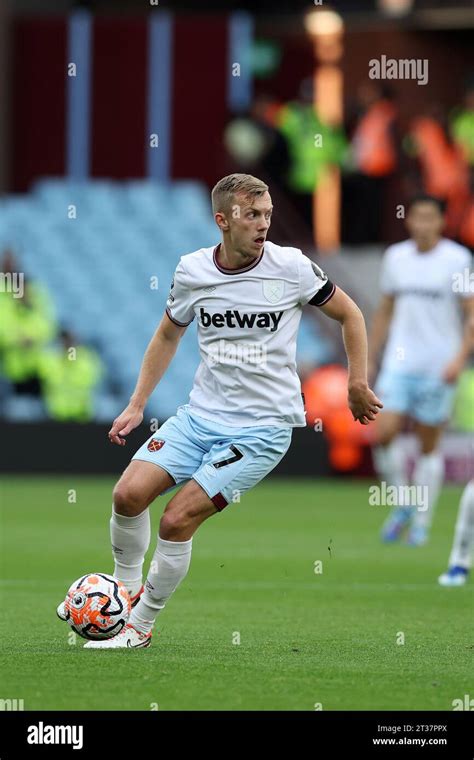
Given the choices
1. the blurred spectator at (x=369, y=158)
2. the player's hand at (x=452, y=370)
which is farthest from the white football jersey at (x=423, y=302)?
the blurred spectator at (x=369, y=158)

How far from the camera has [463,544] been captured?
1021 cm

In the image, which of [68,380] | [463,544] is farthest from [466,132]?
[463,544]

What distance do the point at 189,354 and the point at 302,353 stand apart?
1873 millimetres

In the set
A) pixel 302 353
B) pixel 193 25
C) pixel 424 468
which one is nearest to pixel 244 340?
pixel 424 468

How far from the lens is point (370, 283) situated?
22.8 m

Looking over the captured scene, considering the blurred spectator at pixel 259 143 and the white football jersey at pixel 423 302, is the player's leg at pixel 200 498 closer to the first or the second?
the white football jersey at pixel 423 302

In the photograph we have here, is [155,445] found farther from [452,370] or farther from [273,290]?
[452,370]

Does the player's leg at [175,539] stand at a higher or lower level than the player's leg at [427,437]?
higher

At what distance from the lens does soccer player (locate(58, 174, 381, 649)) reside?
7438 millimetres

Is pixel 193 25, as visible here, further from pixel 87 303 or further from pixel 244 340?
pixel 244 340

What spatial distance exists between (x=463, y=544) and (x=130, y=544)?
124 inches

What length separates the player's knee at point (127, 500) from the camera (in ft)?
24.3

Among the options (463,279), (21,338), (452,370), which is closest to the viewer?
(452,370)

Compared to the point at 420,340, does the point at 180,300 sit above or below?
above
